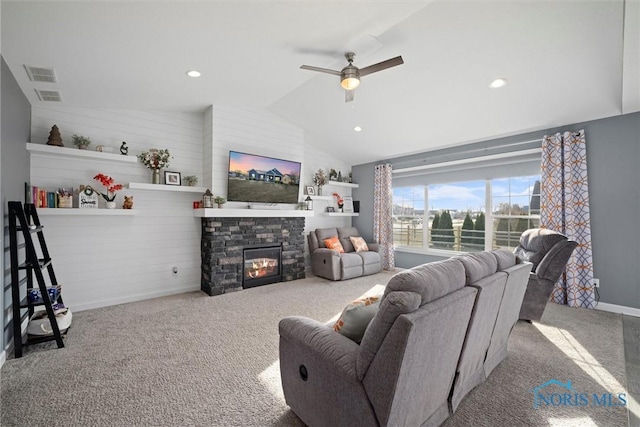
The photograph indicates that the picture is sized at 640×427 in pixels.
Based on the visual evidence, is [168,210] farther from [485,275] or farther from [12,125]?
[485,275]

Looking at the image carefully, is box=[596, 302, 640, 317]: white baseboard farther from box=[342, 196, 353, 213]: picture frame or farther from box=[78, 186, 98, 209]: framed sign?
box=[78, 186, 98, 209]: framed sign

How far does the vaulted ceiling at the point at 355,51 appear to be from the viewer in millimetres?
2242

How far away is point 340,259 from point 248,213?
1.87 meters

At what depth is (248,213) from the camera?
462 cm

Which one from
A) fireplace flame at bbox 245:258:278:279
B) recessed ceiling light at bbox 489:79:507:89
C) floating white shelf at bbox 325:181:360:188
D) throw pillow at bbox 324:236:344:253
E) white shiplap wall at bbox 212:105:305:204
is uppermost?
recessed ceiling light at bbox 489:79:507:89

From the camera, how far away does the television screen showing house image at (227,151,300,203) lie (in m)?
4.54

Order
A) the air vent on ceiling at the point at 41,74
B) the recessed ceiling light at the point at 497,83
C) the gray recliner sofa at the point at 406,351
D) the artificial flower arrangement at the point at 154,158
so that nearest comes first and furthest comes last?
the gray recliner sofa at the point at 406,351 → the air vent on ceiling at the point at 41,74 → the recessed ceiling light at the point at 497,83 → the artificial flower arrangement at the point at 154,158

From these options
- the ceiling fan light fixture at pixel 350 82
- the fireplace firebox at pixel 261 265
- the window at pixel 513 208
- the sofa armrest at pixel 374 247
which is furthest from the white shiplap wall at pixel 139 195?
the window at pixel 513 208

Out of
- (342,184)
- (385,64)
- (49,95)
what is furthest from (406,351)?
(342,184)

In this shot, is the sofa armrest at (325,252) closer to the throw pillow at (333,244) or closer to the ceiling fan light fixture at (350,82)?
the throw pillow at (333,244)

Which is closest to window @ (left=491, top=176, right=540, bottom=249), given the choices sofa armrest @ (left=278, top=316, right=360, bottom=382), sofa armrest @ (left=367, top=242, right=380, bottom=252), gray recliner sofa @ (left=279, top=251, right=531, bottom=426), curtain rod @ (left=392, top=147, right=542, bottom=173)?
curtain rod @ (left=392, top=147, right=542, bottom=173)

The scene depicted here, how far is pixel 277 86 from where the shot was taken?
387 cm

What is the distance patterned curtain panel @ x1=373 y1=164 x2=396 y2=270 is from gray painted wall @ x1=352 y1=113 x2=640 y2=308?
3098mm

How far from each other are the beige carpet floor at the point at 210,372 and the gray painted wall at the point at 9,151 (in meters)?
0.57
